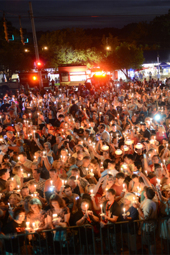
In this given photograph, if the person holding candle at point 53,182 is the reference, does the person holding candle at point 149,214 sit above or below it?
below

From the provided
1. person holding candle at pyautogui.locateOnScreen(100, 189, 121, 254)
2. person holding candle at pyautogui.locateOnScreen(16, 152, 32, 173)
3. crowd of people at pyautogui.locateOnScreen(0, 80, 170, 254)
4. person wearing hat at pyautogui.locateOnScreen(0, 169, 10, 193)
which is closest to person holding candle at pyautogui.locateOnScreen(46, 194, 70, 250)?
crowd of people at pyautogui.locateOnScreen(0, 80, 170, 254)

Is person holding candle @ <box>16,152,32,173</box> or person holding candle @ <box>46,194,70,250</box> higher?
person holding candle @ <box>16,152,32,173</box>

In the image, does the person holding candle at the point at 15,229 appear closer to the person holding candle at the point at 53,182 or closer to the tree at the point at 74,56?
the person holding candle at the point at 53,182

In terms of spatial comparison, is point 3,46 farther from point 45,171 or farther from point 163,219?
point 163,219

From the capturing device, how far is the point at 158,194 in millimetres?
4703

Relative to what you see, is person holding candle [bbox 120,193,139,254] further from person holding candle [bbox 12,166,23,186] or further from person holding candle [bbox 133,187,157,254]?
person holding candle [bbox 12,166,23,186]

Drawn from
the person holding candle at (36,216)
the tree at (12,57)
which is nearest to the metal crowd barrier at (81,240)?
the person holding candle at (36,216)

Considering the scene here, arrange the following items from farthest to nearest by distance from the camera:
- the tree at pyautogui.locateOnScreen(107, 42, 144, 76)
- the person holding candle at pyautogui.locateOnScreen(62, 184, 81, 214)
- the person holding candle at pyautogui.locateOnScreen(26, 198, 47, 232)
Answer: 1. the tree at pyautogui.locateOnScreen(107, 42, 144, 76)
2. the person holding candle at pyautogui.locateOnScreen(62, 184, 81, 214)
3. the person holding candle at pyautogui.locateOnScreen(26, 198, 47, 232)

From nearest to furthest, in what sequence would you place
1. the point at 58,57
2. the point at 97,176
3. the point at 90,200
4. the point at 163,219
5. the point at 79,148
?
1. the point at 163,219
2. the point at 90,200
3. the point at 97,176
4. the point at 79,148
5. the point at 58,57

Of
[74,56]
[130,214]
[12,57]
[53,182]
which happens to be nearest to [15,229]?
[53,182]

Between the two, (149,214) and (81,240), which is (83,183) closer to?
(81,240)

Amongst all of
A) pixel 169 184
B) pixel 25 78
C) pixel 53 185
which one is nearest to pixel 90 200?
pixel 53 185

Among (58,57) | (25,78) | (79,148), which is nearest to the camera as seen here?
(79,148)

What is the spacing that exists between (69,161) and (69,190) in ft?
5.55
